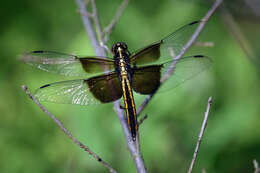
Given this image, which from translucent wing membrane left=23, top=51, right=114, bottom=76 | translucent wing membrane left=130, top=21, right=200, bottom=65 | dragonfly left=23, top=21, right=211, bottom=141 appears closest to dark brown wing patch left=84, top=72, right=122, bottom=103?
dragonfly left=23, top=21, right=211, bottom=141

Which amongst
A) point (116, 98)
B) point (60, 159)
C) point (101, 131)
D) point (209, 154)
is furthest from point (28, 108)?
point (209, 154)

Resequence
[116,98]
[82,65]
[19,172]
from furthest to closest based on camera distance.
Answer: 1. [19,172]
2. [82,65]
3. [116,98]

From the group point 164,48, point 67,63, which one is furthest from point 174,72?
point 67,63

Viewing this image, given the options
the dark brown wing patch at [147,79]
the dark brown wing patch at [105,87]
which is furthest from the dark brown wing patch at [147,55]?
the dark brown wing patch at [105,87]

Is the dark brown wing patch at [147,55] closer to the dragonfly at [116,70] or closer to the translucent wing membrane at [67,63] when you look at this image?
the dragonfly at [116,70]

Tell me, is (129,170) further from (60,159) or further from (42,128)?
(42,128)

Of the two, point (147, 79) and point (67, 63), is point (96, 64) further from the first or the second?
point (147, 79)
